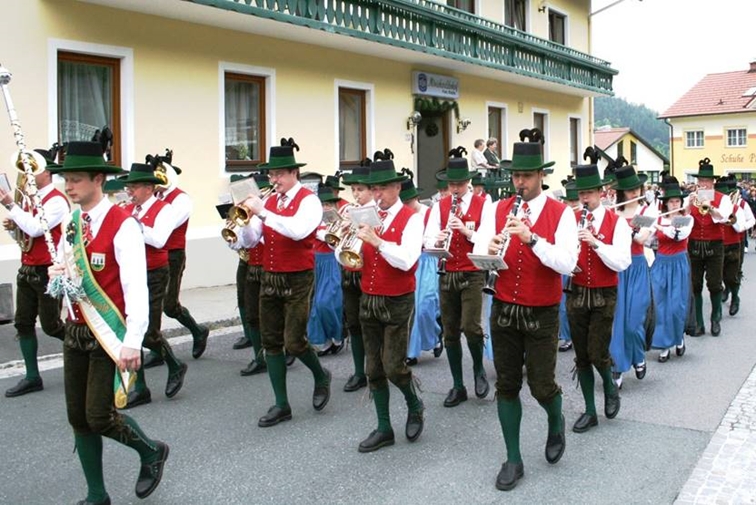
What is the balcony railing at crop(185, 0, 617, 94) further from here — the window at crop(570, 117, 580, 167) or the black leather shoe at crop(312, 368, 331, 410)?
the black leather shoe at crop(312, 368, 331, 410)

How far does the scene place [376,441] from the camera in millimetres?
5777

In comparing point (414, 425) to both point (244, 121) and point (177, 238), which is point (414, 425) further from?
point (244, 121)

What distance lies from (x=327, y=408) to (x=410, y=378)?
131 centimetres

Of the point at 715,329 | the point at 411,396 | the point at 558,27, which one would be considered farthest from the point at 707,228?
the point at 558,27

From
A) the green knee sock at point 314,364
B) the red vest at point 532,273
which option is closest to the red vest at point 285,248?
the green knee sock at point 314,364

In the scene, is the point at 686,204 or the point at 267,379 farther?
the point at 686,204

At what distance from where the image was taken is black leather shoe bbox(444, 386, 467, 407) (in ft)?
22.7

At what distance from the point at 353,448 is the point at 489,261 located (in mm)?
1801

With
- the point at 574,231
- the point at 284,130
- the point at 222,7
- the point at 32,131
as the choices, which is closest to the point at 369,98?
the point at 284,130

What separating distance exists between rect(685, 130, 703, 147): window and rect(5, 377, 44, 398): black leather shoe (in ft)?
195

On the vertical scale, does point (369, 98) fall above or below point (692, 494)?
above

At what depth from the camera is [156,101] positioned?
41.9 feet

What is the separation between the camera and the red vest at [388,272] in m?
5.82

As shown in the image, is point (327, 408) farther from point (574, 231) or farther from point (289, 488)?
point (574, 231)
